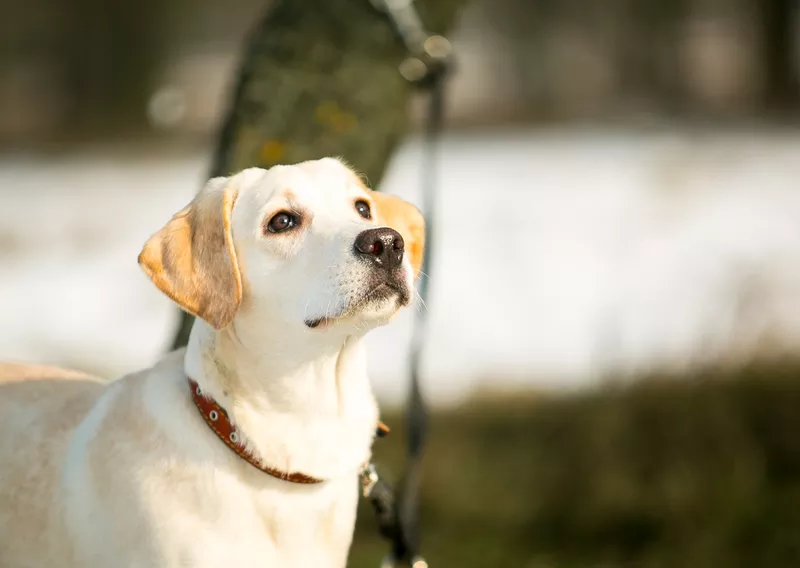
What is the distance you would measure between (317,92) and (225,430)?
1.50m

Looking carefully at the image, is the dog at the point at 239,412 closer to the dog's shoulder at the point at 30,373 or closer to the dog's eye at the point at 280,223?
the dog's eye at the point at 280,223

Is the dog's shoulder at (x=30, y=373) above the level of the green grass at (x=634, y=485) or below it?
above

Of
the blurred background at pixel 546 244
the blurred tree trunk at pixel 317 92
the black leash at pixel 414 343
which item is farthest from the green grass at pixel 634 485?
the blurred tree trunk at pixel 317 92

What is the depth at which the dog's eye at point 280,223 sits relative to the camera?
7.48 ft

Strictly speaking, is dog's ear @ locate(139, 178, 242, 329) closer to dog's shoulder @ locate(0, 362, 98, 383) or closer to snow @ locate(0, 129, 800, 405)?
dog's shoulder @ locate(0, 362, 98, 383)

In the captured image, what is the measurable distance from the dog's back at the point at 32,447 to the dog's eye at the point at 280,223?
2.20 ft

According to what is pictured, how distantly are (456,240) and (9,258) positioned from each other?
9.61 ft

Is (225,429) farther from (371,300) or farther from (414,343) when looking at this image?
(414,343)

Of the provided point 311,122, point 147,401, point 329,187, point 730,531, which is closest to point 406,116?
point 311,122

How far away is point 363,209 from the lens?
2455mm

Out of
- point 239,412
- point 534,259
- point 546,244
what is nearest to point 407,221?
point 239,412

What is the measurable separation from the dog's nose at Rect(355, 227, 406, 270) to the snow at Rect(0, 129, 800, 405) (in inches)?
108

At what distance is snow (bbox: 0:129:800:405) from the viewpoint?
5.25 meters

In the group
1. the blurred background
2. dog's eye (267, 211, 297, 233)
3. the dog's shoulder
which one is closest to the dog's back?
the dog's shoulder
